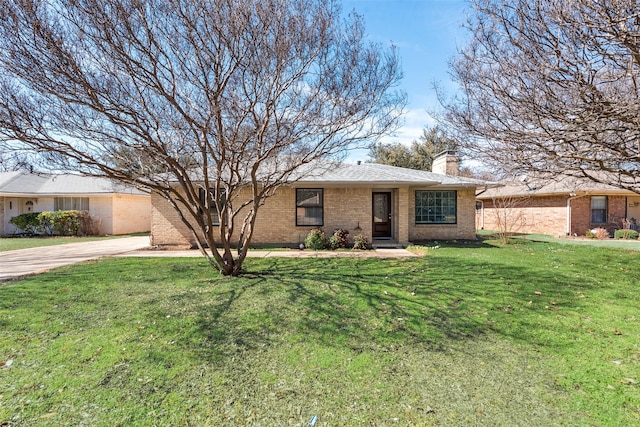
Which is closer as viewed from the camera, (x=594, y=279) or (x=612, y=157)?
(x=612, y=157)

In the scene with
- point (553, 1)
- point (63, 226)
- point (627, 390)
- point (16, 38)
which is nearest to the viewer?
point (627, 390)

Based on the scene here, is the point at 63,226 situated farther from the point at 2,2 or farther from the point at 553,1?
the point at 553,1

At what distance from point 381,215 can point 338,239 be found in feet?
10.8

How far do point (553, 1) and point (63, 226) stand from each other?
72.0 ft

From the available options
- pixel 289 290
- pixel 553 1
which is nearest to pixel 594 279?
pixel 553 1

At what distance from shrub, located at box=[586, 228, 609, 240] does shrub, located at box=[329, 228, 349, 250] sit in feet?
44.1

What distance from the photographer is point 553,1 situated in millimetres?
4422

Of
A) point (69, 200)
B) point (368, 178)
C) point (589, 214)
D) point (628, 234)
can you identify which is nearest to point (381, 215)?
point (368, 178)

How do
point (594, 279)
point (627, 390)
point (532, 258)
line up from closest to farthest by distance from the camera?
1. point (627, 390)
2. point (594, 279)
3. point (532, 258)

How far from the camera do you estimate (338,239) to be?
12211mm

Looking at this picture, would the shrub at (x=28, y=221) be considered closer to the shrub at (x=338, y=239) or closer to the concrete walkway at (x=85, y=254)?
the concrete walkway at (x=85, y=254)

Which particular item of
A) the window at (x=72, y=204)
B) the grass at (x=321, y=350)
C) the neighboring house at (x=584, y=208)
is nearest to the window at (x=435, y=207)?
the neighboring house at (x=584, y=208)

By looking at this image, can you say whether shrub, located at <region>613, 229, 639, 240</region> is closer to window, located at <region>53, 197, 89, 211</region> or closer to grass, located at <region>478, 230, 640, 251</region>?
grass, located at <region>478, 230, 640, 251</region>

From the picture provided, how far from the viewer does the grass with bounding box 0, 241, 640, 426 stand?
115 inches
